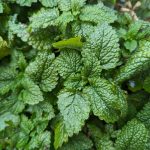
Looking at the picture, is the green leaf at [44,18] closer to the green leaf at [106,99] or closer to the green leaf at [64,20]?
the green leaf at [64,20]

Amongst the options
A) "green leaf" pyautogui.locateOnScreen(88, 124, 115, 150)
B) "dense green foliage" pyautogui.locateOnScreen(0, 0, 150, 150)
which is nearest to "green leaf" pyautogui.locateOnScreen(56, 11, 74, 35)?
"dense green foliage" pyautogui.locateOnScreen(0, 0, 150, 150)

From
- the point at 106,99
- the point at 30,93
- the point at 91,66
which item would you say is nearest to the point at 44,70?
the point at 30,93

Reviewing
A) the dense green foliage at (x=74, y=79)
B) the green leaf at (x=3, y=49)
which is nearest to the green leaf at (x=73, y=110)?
the dense green foliage at (x=74, y=79)

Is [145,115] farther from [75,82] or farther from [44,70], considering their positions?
[44,70]

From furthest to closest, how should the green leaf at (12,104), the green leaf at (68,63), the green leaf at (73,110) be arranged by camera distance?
the green leaf at (12,104) < the green leaf at (68,63) < the green leaf at (73,110)

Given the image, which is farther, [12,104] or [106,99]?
[12,104]

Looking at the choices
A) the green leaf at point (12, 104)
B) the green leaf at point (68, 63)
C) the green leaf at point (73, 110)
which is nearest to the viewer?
the green leaf at point (73, 110)

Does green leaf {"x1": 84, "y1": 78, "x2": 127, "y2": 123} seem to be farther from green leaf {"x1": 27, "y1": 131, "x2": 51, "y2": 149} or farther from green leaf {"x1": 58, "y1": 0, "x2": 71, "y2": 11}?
green leaf {"x1": 58, "y1": 0, "x2": 71, "y2": 11}
